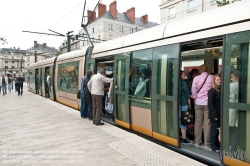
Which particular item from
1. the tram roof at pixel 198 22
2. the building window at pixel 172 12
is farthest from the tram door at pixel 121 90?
the building window at pixel 172 12

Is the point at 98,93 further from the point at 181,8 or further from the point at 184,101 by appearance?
the point at 181,8

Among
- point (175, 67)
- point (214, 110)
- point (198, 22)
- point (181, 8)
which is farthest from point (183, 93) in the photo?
point (181, 8)

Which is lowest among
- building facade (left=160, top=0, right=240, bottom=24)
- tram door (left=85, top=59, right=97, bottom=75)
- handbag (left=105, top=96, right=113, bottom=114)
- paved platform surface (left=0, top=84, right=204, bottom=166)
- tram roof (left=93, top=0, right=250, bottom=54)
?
paved platform surface (left=0, top=84, right=204, bottom=166)

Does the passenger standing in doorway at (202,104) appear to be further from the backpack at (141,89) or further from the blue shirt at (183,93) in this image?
the backpack at (141,89)

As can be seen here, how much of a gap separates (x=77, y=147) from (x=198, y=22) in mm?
3408

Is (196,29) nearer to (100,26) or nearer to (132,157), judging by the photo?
(132,157)

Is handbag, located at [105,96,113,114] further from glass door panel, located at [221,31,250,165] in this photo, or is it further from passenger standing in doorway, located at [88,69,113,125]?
glass door panel, located at [221,31,250,165]

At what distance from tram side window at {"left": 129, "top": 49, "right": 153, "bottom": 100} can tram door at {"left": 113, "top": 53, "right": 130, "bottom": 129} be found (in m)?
0.18

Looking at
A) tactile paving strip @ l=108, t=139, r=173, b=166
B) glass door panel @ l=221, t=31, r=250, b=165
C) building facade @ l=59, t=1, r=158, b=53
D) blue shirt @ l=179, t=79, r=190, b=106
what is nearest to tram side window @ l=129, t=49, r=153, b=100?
blue shirt @ l=179, t=79, r=190, b=106

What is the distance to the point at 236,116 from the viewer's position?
3.07 m

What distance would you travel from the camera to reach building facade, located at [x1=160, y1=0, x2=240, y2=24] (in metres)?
26.2

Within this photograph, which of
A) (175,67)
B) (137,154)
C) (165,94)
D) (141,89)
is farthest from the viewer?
(141,89)

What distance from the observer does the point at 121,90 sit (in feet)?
18.4

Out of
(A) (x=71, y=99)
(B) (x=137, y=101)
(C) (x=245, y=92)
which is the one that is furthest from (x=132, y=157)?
(A) (x=71, y=99)
